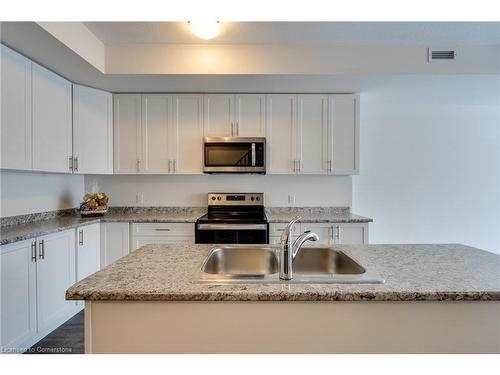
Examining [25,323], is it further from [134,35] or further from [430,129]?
[430,129]

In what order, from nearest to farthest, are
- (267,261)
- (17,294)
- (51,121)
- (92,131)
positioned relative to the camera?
(267,261), (17,294), (51,121), (92,131)

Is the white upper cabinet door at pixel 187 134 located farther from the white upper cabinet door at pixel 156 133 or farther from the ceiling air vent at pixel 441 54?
the ceiling air vent at pixel 441 54

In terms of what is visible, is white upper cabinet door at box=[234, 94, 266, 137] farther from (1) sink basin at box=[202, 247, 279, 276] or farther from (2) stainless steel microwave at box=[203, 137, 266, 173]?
(1) sink basin at box=[202, 247, 279, 276]

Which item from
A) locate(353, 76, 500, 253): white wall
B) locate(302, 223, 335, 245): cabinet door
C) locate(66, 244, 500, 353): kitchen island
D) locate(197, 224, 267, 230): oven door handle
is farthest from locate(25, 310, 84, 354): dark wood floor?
locate(353, 76, 500, 253): white wall

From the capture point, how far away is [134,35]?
102 inches

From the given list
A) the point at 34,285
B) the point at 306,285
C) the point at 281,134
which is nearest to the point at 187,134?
the point at 281,134

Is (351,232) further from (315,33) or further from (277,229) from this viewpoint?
(315,33)

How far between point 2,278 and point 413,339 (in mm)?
2521

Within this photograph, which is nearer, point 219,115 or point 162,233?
point 162,233

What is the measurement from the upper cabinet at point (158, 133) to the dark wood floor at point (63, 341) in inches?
66.8

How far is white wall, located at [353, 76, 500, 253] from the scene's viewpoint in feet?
12.4

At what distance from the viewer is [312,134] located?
11.0ft

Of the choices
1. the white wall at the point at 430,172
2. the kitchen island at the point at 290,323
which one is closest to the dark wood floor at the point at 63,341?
the kitchen island at the point at 290,323

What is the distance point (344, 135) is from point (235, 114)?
1.32 metres
